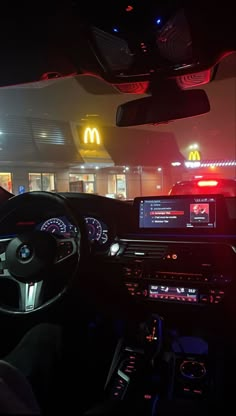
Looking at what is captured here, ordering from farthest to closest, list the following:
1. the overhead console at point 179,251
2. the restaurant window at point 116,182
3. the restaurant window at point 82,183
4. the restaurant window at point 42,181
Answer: the restaurant window at point 116,182
the restaurant window at point 82,183
the restaurant window at point 42,181
the overhead console at point 179,251

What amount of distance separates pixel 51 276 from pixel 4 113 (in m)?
1.92

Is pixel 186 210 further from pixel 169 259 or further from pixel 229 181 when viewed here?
pixel 229 181

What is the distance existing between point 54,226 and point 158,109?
107 centimetres

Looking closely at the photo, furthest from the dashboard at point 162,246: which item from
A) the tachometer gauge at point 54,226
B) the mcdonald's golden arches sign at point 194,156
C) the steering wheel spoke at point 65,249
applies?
the mcdonald's golden arches sign at point 194,156

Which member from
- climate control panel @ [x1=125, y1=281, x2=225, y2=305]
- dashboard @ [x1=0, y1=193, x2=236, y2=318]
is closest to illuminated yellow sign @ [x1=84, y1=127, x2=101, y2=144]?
dashboard @ [x1=0, y1=193, x2=236, y2=318]

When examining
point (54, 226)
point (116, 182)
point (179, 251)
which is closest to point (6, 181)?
point (54, 226)

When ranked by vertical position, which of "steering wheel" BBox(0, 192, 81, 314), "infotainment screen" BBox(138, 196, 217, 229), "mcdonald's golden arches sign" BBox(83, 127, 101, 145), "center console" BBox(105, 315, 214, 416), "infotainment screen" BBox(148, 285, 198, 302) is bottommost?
"center console" BBox(105, 315, 214, 416)

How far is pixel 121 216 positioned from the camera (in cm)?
314

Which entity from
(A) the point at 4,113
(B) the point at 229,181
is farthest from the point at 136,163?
(A) the point at 4,113

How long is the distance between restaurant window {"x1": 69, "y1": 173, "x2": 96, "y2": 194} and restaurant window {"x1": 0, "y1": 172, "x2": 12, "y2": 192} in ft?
1.82

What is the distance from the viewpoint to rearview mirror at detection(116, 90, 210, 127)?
263 centimetres

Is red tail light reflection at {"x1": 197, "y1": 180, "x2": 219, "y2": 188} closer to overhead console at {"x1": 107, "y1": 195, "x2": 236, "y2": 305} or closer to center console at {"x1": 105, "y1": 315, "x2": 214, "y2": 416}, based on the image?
overhead console at {"x1": 107, "y1": 195, "x2": 236, "y2": 305}

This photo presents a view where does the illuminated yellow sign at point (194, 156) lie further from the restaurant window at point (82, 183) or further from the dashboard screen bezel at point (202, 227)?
the dashboard screen bezel at point (202, 227)

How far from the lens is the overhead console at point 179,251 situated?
2609mm
